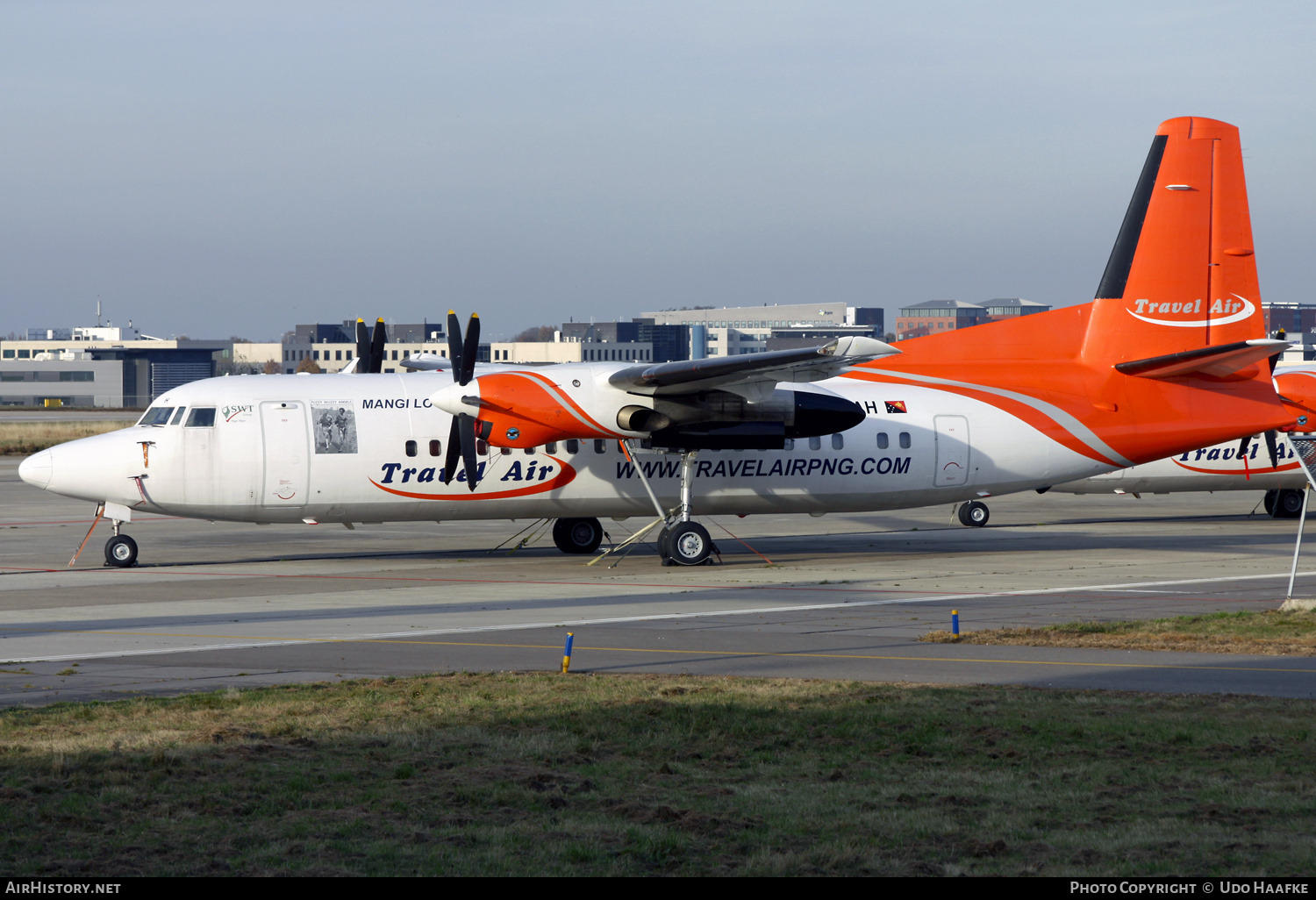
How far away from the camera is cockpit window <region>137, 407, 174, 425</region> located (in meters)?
22.7

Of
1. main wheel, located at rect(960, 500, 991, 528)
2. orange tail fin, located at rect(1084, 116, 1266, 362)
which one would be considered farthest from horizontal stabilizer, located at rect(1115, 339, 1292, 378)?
main wheel, located at rect(960, 500, 991, 528)

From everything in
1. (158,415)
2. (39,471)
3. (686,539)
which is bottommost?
(686,539)

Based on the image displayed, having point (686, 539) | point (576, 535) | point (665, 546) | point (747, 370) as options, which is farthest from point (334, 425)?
point (747, 370)

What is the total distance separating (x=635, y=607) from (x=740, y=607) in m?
1.49

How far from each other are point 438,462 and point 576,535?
392cm

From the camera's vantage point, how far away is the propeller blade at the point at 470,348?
2188 cm

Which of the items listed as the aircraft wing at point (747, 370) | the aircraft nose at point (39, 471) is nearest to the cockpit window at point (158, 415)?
the aircraft nose at point (39, 471)

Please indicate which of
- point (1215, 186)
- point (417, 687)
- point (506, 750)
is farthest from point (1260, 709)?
point (1215, 186)

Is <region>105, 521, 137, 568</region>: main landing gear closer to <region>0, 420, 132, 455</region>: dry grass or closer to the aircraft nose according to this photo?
the aircraft nose

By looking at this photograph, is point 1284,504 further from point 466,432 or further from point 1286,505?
point 466,432

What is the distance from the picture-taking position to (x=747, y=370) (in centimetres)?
2108

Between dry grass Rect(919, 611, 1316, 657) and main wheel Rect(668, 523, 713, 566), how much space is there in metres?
8.47

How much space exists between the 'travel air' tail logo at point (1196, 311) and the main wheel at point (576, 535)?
11.9 metres

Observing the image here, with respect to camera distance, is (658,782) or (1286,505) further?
(1286,505)
